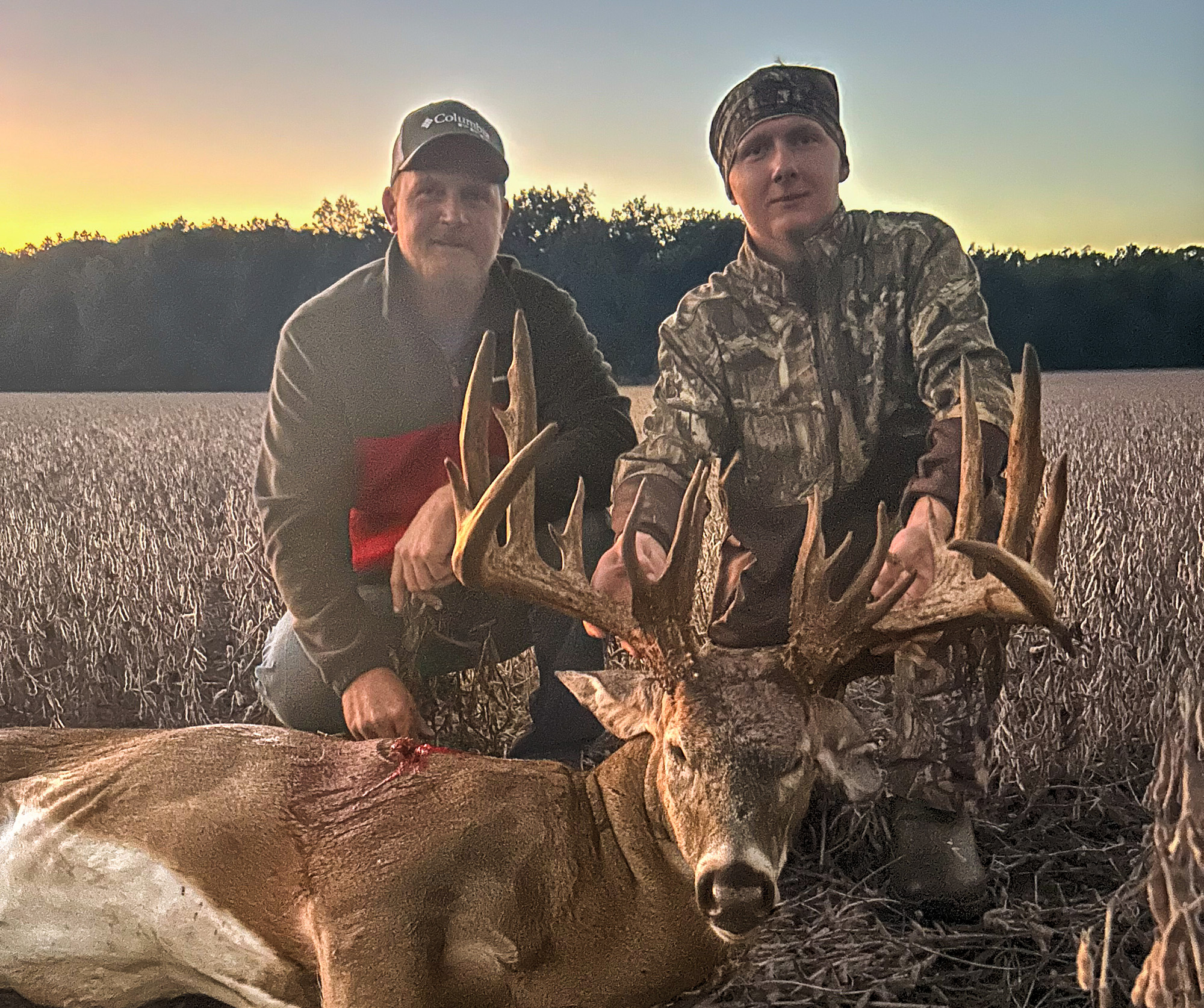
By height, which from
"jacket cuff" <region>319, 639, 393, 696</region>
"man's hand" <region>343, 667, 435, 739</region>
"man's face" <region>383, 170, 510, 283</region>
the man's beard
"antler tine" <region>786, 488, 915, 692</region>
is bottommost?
"man's hand" <region>343, 667, 435, 739</region>

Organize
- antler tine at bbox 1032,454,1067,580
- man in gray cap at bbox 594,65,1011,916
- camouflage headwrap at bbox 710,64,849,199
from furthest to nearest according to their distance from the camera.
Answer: camouflage headwrap at bbox 710,64,849,199 → man in gray cap at bbox 594,65,1011,916 → antler tine at bbox 1032,454,1067,580

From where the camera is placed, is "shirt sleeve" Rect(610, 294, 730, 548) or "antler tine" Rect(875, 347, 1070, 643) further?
"shirt sleeve" Rect(610, 294, 730, 548)

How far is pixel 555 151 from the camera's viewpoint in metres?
3.04

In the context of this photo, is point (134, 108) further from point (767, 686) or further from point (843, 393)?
point (767, 686)

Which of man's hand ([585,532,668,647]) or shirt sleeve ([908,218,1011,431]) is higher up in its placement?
shirt sleeve ([908,218,1011,431])

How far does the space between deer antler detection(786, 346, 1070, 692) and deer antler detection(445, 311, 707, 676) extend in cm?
22

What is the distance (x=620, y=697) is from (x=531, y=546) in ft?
1.21

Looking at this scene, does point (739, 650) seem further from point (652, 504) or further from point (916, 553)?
point (652, 504)

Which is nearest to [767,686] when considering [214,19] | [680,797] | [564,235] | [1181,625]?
[680,797]

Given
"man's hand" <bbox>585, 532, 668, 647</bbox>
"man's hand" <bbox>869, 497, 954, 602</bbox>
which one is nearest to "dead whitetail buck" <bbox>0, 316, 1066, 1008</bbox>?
"man's hand" <bbox>869, 497, 954, 602</bbox>

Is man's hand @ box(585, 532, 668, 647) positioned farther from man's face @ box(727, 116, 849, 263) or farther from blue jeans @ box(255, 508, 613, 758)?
man's face @ box(727, 116, 849, 263)

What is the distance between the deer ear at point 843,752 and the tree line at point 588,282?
1.30m

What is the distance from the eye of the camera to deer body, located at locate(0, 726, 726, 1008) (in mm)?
2004

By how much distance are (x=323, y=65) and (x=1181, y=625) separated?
319 centimetres
